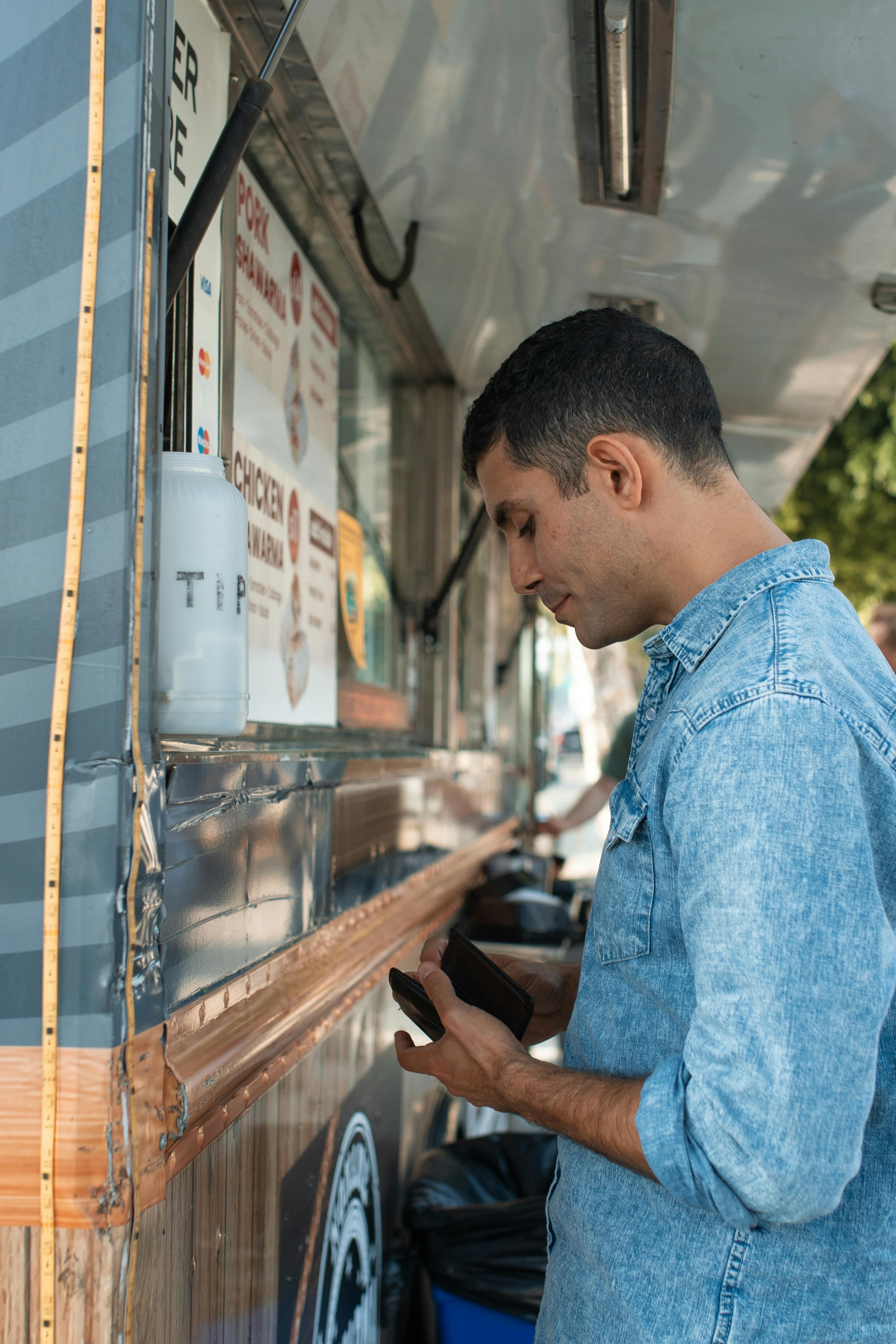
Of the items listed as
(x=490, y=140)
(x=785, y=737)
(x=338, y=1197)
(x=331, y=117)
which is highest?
(x=331, y=117)

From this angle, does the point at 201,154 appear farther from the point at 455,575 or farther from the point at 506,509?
the point at 455,575

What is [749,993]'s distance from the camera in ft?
2.82

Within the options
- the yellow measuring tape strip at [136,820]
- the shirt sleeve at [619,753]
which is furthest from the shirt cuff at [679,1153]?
the shirt sleeve at [619,753]

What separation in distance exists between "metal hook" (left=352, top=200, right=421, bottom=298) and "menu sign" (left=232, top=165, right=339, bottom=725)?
0.16m

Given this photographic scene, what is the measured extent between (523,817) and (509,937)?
3784 millimetres

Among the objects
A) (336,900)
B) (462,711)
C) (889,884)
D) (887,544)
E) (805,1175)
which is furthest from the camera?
(887,544)

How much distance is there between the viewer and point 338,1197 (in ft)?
6.43

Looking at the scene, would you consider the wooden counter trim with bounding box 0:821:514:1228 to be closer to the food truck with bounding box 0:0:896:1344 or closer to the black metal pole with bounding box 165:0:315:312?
the food truck with bounding box 0:0:896:1344

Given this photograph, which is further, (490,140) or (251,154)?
(251,154)

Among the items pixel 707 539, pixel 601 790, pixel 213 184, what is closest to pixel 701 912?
pixel 707 539

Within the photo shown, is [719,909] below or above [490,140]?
below

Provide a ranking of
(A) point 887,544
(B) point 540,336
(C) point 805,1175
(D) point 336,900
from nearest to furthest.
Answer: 1. (C) point 805,1175
2. (B) point 540,336
3. (D) point 336,900
4. (A) point 887,544

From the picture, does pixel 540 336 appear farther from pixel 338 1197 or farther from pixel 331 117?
pixel 338 1197

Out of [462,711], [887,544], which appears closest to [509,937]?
[462,711]
